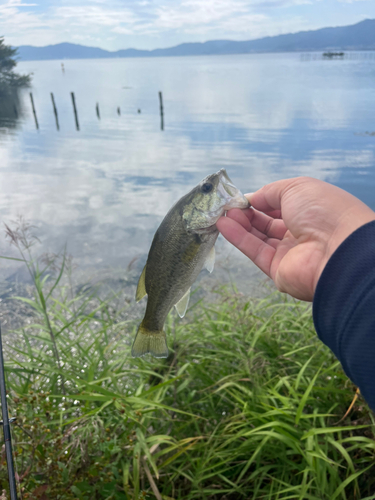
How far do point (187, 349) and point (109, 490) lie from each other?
5.36 feet

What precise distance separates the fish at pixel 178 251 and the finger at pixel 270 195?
1.03 feet

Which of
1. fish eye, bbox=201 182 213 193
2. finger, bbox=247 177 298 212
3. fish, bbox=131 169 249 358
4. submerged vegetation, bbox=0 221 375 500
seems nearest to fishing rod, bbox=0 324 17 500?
submerged vegetation, bbox=0 221 375 500

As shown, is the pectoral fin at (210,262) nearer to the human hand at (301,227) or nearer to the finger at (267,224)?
the human hand at (301,227)

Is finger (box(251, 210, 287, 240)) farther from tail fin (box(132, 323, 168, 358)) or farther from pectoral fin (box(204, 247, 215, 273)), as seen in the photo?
tail fin (box(132, 323, 168, 358))

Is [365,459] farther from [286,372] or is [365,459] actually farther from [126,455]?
[126,455]

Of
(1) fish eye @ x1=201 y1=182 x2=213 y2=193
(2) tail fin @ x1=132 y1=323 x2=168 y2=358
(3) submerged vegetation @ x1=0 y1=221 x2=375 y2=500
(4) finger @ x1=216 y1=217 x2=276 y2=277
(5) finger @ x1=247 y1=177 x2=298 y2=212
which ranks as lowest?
(3) submerged vegetation @ x1=0 y1=221 x2=375 y2=500

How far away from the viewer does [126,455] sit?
2.70 meters

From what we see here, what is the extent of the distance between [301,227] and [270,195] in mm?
367

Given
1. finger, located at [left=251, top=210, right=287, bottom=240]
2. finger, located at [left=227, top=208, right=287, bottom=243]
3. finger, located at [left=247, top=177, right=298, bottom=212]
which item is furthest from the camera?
finger, located at [left=251, top=210, right=287, bottom=240]

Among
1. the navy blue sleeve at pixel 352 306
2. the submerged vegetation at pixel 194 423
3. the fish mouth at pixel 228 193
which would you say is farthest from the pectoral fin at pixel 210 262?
the submerged vegetation at pixel 194 423

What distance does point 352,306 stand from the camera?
1.42 m

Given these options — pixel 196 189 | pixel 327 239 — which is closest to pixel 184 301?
pixel 196 189

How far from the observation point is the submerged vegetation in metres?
2.44

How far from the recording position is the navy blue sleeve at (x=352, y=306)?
54.7 inches
